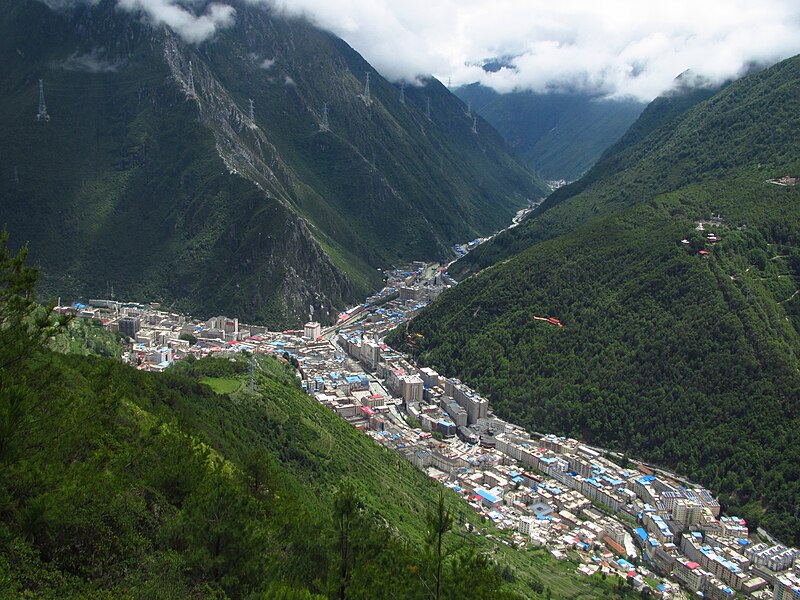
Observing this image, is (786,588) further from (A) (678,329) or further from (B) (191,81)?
(B) (191,81)

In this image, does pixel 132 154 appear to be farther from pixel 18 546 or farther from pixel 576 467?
pixel 18 546

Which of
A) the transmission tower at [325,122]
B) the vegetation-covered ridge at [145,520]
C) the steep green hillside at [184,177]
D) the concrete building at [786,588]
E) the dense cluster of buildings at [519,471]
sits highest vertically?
the transmission tower at [325,122]

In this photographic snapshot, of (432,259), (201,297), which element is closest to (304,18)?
(432,259)

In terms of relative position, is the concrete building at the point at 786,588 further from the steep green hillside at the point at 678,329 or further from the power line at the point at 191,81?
the power line at the point at 191,81

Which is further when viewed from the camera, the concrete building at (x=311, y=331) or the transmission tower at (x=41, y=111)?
the transmission tower at (x=41, y=111)

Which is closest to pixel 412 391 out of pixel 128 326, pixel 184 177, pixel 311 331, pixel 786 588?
pixel 311 331

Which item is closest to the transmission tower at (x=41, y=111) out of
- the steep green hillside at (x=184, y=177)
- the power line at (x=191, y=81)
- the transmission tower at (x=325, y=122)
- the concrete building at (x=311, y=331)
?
the steep green hillside at (x=184, y=177)

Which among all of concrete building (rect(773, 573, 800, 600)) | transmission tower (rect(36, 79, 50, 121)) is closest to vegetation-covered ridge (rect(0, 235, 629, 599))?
concrete building (rect(773, 573, 800, 600))

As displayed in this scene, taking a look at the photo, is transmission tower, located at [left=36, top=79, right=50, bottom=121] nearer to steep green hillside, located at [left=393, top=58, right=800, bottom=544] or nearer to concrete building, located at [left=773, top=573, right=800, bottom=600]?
steep green hillside, located at [left=393, top=58, right=800, bottom=544]
